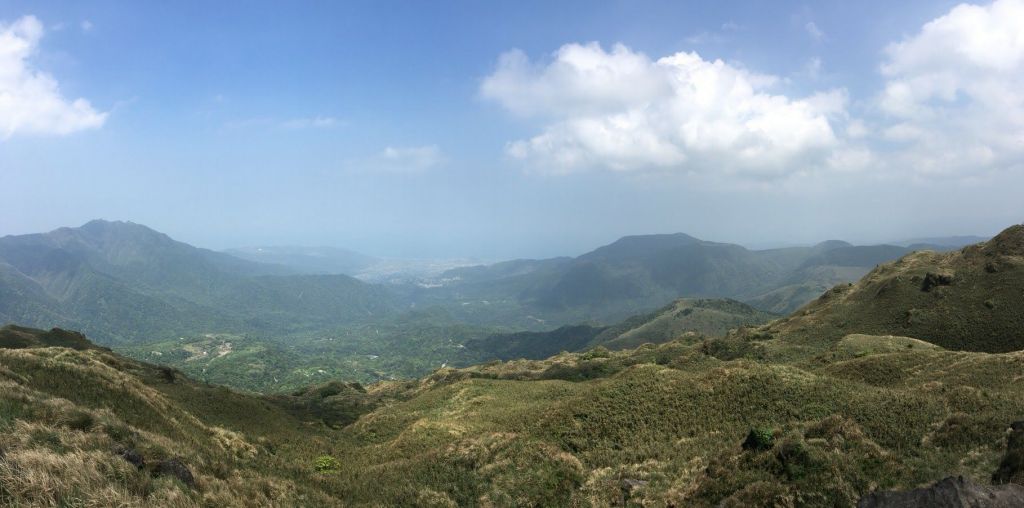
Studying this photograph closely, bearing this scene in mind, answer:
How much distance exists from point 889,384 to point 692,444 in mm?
28052

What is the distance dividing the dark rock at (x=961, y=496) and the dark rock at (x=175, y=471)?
22.1 metres

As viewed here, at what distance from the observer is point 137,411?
2766cm

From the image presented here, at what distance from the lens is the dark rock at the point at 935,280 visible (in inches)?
3765

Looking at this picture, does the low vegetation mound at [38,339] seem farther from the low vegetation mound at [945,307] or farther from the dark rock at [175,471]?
the low vegetation mound at [945,307]

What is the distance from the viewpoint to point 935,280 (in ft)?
317

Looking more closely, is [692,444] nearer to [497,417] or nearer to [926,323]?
[497,417]

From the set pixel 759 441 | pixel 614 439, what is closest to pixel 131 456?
pixel 759 441

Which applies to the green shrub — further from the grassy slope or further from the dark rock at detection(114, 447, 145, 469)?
the dark rock at detection(114, 447, 145, 469)

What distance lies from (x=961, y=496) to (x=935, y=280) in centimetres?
11474

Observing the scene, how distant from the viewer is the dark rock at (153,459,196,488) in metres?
15.4

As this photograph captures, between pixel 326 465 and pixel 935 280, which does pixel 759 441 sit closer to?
pixel 326 465

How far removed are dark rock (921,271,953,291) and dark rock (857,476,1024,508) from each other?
368 ft

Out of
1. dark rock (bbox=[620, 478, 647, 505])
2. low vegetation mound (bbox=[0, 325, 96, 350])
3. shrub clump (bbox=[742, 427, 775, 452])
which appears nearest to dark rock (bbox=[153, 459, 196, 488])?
dark rock (bbox=[620, 478, 647, 505])

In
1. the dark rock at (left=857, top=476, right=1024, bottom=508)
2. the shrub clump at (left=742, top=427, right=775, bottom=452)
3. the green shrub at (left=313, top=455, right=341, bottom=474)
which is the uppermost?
the dark rock at (left=857, top=476, right=1024, bottom=508)
